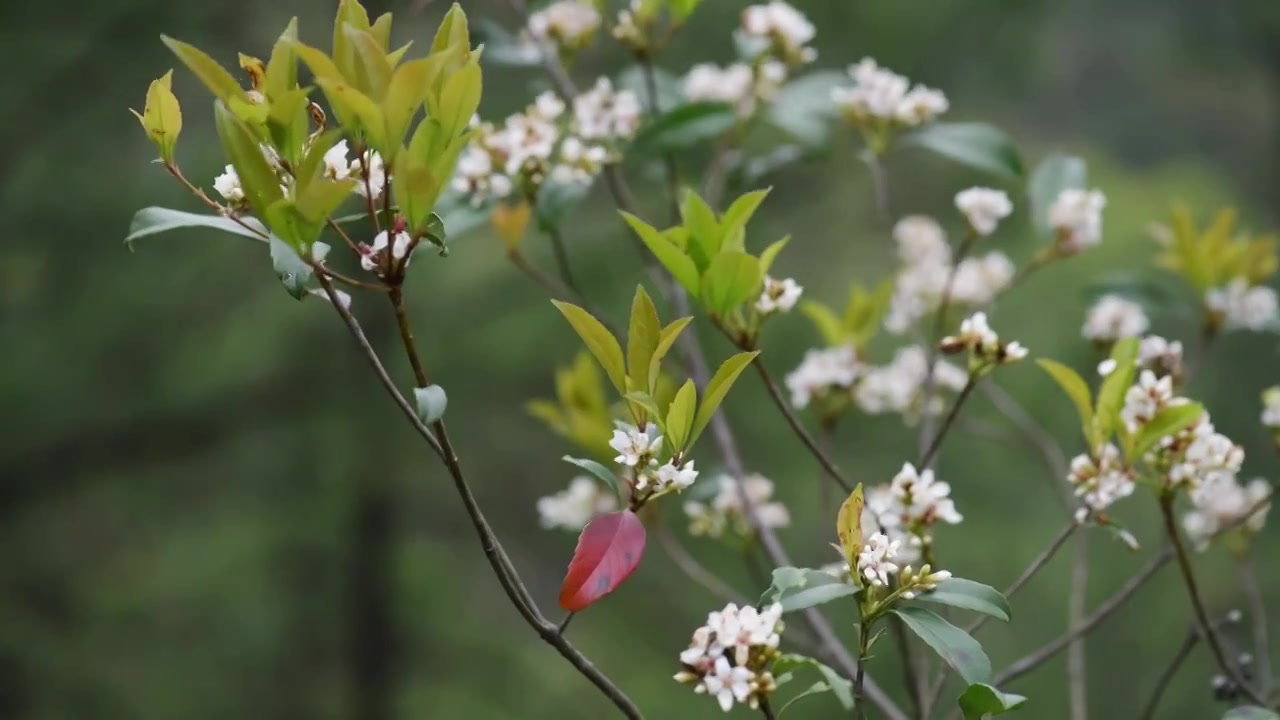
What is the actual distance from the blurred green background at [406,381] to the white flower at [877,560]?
1.28 metres

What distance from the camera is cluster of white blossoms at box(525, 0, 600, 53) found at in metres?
0.86

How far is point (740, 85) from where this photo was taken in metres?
0.90

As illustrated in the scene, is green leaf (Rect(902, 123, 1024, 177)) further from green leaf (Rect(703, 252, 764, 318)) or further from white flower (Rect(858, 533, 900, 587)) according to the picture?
white flower (Rect(858, 533, 900, 587))

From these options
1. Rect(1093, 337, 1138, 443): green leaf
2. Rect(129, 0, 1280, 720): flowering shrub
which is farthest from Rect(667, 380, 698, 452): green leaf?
Rect(1093, 337, 1138, 443): green leaf

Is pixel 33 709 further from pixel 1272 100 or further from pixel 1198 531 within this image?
pixel 1272 100

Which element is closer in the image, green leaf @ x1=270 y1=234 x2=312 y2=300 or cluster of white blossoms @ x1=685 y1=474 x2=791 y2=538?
green leaf @ x1=270 y1=234 x2=312 y2=300

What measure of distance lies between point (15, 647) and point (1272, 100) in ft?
7.63

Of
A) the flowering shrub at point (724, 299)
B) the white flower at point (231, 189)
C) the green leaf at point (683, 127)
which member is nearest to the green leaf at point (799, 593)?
the flowering shrub at point (724, 299)

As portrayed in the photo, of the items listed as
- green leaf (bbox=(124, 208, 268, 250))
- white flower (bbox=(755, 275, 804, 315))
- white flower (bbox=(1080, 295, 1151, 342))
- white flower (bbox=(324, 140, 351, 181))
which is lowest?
white flower (bbox=(1080, 295, 1151, 342))

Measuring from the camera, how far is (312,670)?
2.02m

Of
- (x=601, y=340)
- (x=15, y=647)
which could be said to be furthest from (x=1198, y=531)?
(x=15, y=647)

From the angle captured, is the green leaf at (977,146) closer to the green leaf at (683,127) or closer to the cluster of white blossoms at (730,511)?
the green leaf at (683,127)

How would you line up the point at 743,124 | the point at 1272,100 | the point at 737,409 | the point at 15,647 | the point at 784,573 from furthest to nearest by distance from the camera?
1. the point at 1272,100
2. the point at 15,647
3. the point at 737,409
4. the point at 743,124
5. the point at 784,573

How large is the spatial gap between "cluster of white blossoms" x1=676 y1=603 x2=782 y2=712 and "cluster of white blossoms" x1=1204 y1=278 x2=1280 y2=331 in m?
0.55
